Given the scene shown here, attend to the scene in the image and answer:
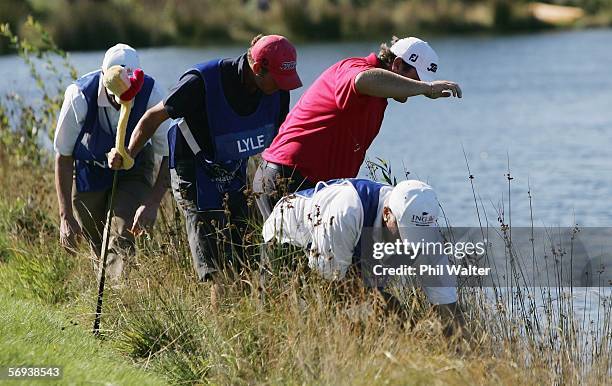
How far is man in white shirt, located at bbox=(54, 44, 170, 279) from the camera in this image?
786 centimetres

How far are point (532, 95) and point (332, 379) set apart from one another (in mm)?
20987

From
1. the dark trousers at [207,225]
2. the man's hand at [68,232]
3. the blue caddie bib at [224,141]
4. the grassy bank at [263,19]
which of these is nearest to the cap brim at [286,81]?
the blue caddie bib at [224,141]

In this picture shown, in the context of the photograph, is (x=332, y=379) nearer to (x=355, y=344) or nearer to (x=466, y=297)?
(x=355, y=344)

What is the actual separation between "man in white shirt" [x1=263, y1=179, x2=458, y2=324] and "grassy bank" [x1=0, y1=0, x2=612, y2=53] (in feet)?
95.1

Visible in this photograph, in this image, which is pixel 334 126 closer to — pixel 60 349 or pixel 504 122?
pixel 60 349

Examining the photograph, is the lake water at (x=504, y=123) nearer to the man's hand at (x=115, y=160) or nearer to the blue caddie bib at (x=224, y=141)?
the blue caddie bib at (x=224, y=141)

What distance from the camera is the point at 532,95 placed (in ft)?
85.0

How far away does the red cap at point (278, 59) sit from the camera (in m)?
7.00

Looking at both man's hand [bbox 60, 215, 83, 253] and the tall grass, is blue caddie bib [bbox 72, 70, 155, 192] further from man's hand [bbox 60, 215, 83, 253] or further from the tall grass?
the tall grass

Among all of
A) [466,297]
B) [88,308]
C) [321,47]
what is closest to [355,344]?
[466,297]

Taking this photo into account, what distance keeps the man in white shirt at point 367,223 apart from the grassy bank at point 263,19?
29.0 m

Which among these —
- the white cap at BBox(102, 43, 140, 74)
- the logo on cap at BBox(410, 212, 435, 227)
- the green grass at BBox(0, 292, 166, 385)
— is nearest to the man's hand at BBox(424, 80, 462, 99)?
the logo on cap at BBox(410, 212, 435, 227)

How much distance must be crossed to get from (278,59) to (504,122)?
16.0 m

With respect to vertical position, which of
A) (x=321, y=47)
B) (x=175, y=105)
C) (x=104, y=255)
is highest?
(x=175, y=105)
